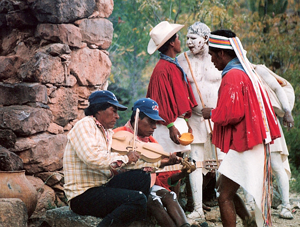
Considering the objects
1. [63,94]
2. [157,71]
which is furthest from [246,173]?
[63,94]

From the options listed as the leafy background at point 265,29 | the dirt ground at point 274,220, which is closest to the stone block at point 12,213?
the dirt ground at point 274,220

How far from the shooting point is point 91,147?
344 cm

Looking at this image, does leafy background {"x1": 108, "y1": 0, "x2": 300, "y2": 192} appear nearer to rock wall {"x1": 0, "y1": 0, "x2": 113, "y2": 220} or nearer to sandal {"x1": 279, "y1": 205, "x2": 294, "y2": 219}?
sandal {"x1": 279, "y1": 205, "x2": 294, "y2": 219}

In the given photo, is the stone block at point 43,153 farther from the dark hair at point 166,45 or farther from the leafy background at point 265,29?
the leafy background at point 265,29

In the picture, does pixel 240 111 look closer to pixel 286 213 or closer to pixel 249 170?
pixel 249 170

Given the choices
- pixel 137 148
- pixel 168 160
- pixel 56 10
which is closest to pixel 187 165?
pixel 168 160

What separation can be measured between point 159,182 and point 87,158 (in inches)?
43.6

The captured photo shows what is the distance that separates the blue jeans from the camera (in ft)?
11.5

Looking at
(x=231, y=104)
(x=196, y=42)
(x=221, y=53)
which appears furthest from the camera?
(x=196, y=42)

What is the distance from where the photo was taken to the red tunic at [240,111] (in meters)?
3.54

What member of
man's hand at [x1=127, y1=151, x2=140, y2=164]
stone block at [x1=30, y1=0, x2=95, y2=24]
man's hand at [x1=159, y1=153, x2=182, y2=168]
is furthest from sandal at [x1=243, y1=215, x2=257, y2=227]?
stone block at [x1=30, y1=0, x2=95, y2=24]

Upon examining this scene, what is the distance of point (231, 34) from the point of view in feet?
12.3

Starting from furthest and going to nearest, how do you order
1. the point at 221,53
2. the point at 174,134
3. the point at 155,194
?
Answer: the point at 174,134 → the point at 155,194 → the point at 221,53

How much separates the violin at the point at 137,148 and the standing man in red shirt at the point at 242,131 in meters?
0.56
